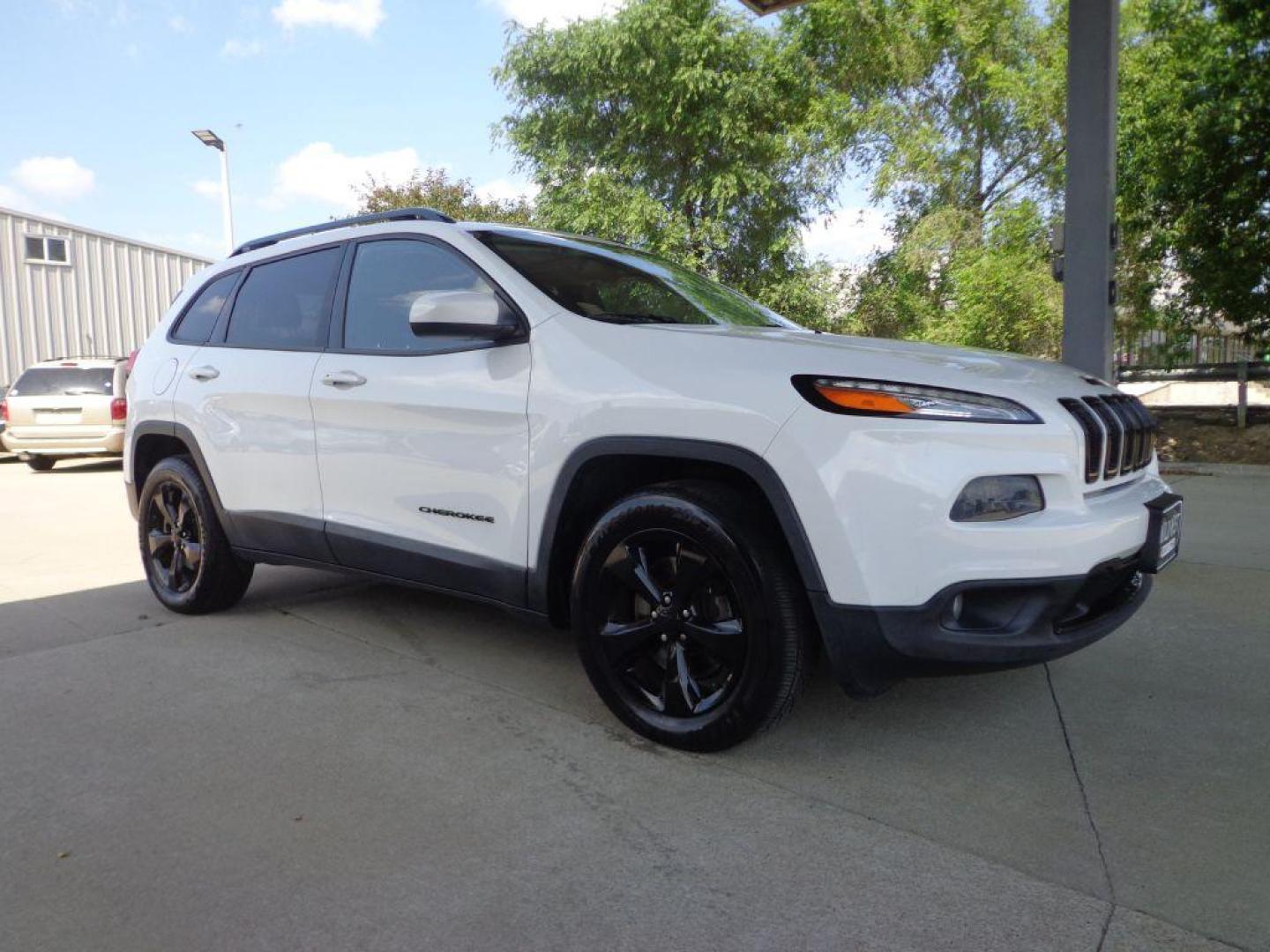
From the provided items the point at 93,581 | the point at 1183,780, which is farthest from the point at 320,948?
the point at 93,581

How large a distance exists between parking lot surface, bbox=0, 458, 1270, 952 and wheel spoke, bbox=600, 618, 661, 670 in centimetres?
28

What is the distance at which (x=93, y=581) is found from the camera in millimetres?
5691

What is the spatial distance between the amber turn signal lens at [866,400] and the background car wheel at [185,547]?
10.5 ft

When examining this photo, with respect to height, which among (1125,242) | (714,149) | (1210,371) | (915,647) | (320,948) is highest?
(714,149)

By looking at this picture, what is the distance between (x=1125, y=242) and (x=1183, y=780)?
43.8 ft

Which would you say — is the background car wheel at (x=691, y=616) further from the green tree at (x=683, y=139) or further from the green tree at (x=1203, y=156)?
the green tree at (x=683, y=139)

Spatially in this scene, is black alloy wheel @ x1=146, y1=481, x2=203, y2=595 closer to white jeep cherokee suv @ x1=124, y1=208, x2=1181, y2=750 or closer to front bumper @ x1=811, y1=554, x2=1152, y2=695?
white jeep cherokee suv @ x1=124, y1=208, x2=1181, y2=750

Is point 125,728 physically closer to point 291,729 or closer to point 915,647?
point 291,729

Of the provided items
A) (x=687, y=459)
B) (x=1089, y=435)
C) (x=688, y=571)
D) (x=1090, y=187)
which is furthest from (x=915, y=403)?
(x=1090, y=187)

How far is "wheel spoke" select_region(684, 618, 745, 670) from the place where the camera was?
2.80 meters

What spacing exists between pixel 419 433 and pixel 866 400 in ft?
5.55

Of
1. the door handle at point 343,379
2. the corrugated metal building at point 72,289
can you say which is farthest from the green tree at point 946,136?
the corrugated metal building at point 72,289

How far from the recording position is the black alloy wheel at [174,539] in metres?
4.71

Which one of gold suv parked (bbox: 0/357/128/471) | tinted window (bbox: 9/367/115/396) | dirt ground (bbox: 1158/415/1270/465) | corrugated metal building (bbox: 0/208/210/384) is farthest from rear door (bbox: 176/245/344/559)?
corrugated metal building (bbox: 0/208/210/384)
